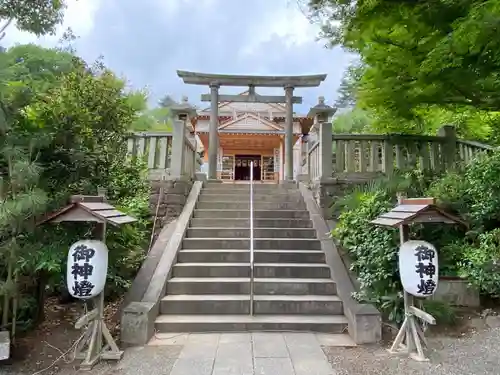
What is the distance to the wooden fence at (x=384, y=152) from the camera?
6.73m

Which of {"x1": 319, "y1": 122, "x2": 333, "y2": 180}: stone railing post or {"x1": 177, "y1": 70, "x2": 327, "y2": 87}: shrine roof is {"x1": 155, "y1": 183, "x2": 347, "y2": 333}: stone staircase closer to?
{"x1": 319, "y1": 122, "x2": 333, "y2": 180}: stone railing post

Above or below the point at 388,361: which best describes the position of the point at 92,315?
above

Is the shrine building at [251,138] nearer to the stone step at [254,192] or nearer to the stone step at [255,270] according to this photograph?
the stone step at [254,192]

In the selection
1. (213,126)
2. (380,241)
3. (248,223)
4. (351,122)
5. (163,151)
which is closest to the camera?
(380,241)

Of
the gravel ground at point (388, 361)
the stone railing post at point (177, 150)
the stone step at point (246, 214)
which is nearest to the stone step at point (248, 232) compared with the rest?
the stone step at point (246, 214)

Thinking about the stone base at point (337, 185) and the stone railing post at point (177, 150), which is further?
the stone railing post at point (177, 150)

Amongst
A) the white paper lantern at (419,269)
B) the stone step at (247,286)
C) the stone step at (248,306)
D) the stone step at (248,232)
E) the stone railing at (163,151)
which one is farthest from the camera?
the stone railing at (163,151)

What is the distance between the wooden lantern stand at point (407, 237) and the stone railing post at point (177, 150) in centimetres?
429

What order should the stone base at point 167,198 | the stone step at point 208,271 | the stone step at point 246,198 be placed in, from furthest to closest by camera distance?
the stone step at point 246,198 → the stone base at point 167,198 → the stone step at point 208,271

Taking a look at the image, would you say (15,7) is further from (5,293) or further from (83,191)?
(5,293)

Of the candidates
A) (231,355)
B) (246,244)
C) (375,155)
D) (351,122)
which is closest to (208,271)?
(246,244)

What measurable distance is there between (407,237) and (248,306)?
2150 mm

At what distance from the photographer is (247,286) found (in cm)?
472

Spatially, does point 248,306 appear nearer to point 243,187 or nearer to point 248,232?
point 248,232
